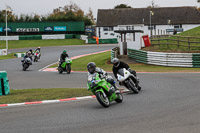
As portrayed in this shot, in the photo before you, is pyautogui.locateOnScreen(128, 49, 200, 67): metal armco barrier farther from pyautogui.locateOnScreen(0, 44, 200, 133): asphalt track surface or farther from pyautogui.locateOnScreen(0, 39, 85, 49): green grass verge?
pyautogui.locateOnScreen(0, 39, 85, 49): green grass verge

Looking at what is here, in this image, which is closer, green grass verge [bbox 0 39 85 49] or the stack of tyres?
the stack of tyres

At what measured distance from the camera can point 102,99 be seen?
10836 mm

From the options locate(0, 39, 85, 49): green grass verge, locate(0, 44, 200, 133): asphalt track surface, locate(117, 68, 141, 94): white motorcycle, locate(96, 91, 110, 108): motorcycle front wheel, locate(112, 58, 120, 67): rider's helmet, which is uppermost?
locate(0, 39, 85, 49): green grass verge

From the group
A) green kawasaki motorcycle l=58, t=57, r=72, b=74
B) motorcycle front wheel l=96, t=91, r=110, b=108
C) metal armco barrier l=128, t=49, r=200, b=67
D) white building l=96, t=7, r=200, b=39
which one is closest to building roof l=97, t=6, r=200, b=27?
white building l=96, t=7, r=200, b=39

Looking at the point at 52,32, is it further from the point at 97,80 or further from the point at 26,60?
the point at 97,80

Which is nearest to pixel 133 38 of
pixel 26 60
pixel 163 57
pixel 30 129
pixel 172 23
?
pixel 163 57

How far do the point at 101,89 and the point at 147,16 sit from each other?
76435 millimetres

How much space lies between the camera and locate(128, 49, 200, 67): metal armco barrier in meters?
25.9

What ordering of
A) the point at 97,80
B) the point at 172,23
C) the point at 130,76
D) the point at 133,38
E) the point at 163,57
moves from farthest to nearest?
the point at 172,23 < the point at 133,38 < the point at 163,57 < the point at 130,76 < the point at 97,80

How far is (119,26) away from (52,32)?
1520 cm

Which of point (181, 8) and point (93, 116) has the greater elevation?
point (181, 8)

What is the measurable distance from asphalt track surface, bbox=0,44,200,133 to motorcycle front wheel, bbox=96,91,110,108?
0.18m

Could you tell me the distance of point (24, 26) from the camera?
84.4m

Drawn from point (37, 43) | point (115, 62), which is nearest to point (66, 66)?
point (115, 62)
